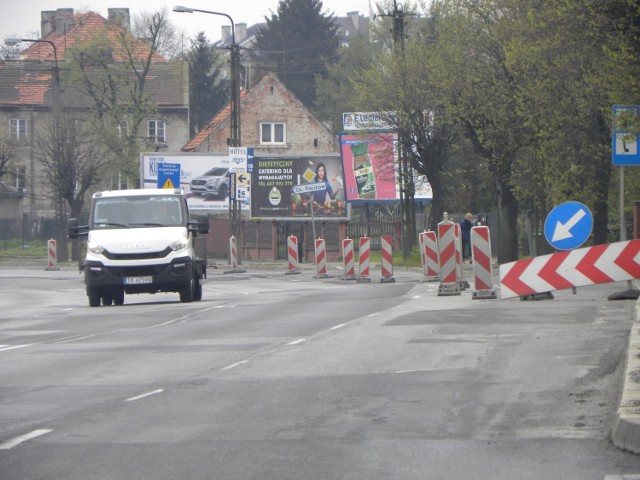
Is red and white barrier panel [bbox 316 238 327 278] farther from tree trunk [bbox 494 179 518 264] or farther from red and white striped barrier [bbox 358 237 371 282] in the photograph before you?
→ tree trunk [bbox 494 179 518 264]

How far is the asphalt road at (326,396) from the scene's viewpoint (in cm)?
754

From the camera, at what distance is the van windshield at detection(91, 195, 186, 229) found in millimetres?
25094

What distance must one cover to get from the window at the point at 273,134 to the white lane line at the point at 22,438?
2895 inches

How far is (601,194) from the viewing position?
32.1 metres

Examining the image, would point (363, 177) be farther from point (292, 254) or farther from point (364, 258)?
point (364, 258)

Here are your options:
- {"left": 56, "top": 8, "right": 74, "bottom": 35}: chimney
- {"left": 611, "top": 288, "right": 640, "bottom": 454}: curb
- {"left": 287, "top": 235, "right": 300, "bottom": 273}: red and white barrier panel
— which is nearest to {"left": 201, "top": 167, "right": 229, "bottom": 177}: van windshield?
{"left": 287, "top": 235, "right": 300, "bottom": 273}: red and white barrier panel

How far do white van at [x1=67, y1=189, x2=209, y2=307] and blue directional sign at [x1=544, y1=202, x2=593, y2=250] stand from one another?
7.71 meters

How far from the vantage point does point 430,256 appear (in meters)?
30.8

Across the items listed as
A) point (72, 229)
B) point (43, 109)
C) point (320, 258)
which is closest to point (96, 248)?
point (72, 229)

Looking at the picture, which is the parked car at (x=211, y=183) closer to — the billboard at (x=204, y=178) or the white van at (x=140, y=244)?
the billboard at (x=204, y=178)

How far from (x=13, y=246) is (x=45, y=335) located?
63.3m

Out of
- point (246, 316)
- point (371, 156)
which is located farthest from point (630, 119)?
point (371, 156)

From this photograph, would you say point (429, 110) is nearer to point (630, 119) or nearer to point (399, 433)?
point (630, 119)

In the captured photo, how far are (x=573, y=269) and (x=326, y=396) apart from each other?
886cm
